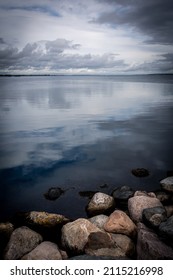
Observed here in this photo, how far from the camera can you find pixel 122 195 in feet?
14.4

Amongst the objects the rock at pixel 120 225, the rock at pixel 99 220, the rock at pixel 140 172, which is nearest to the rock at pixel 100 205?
the rock at pixel 99 220

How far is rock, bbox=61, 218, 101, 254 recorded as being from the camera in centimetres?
321

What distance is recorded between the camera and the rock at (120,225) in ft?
11.4

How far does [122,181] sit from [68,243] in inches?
80.1

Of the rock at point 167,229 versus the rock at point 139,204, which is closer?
the rock at point 167,229

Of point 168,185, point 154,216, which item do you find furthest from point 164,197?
point 154,216

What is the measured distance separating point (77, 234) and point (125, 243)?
1.92 feet

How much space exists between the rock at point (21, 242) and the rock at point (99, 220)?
2.40 ft

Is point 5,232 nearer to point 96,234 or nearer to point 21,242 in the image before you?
point 21,242

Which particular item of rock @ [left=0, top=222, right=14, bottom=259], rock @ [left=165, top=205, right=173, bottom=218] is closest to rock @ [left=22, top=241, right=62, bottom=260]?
rock @ [left=0, top=222, right=14, bottom=259]

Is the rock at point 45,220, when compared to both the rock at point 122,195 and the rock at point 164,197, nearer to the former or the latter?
the rock at point 122,195

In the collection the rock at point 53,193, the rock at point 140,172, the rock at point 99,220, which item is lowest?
the rock at point 99,220

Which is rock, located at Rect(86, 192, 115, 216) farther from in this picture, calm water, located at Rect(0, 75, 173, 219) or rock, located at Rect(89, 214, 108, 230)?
rock, located at Rect(89, 214, 108, 230)

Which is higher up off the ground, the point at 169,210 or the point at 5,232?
the point at 169,210
